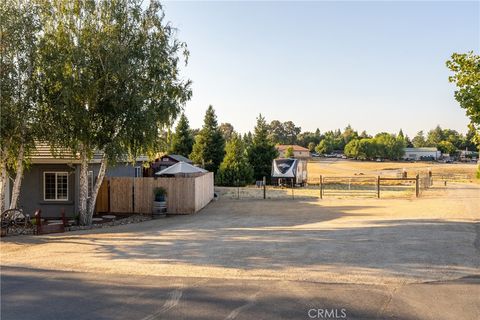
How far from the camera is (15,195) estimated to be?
54.0 feet

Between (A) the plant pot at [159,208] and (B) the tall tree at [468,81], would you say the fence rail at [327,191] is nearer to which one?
(A) the plant pot at [159,208]

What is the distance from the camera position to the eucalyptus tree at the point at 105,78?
15.7m

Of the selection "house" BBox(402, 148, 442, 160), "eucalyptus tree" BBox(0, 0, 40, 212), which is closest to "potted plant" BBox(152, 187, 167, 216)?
"eucalyptus tree" BBox(0, 0, 40, 212)

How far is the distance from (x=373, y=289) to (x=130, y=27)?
1361 cm

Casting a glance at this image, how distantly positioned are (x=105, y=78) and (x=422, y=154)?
138 metres

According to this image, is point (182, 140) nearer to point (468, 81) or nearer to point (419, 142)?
point (468, 81)

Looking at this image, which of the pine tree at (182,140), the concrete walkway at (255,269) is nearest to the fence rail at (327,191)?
the concrete walkway at (255,269)

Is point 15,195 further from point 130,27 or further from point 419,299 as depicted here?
point 419,299

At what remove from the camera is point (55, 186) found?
19031 millimetres

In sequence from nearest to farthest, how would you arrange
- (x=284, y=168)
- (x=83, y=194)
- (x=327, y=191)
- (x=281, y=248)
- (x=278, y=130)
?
(x=281, y=248) → (x=83, y=194) → (x=327, y=191) → (x=284, y=168) → (x=278, y=130)

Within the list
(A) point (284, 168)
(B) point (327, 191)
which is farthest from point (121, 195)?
(A) point (284, 168)

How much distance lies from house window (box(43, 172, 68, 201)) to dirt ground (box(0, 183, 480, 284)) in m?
4.61

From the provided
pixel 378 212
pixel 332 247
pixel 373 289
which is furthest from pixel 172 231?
pixel 378 212

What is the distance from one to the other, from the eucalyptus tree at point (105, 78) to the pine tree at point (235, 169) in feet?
72.7
